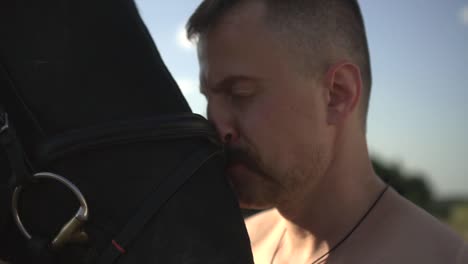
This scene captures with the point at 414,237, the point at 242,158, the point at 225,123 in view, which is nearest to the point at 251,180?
the point at 242,158

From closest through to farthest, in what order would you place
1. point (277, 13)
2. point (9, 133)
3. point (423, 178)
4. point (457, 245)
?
point (9, 133) → point (457, 245) → point (277, 13) → point (423, 178)

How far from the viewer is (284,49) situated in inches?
64.3

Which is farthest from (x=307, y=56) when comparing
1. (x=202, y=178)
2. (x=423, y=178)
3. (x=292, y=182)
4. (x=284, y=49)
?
(x=423, y=178)

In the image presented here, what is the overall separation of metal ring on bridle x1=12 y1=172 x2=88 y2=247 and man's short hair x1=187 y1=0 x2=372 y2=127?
85cm

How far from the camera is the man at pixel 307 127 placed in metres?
1.56

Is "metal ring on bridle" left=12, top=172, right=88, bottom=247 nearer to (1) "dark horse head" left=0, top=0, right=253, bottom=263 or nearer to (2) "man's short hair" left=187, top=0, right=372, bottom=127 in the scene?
(1) "dark horse head" left=0, top=0, right=253, bottom=263

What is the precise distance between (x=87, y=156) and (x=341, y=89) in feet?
3.39

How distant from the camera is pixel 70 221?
0.98 m

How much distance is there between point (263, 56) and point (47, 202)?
84 cm

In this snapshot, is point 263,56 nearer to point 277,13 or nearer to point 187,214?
point 277,13

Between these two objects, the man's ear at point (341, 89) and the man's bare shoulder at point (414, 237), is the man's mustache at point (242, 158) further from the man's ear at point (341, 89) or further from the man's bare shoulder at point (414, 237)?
the man's bare shoulder at point (414, 237)

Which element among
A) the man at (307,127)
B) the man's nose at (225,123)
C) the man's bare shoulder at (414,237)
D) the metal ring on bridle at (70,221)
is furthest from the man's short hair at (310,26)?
the metal ring on bridle at (70,221)

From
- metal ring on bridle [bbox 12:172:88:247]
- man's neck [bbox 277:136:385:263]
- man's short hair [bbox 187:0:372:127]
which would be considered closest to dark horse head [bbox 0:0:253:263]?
metal ring on bridle [bbox 12:172:88:247]

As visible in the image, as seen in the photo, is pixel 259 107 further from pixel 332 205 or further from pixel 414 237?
pixel 414 237
